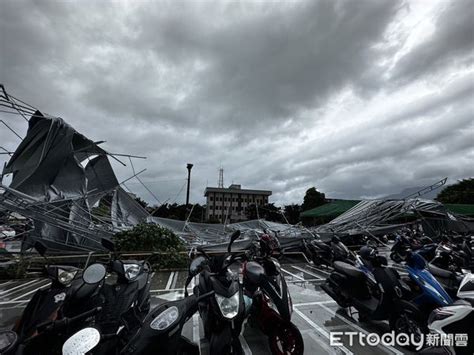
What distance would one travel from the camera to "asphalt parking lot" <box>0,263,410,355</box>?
2701 millimetres

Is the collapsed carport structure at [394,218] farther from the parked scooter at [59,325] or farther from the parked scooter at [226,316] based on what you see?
the parked scooter at [59,325]

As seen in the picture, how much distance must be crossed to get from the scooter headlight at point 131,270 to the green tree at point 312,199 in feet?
111

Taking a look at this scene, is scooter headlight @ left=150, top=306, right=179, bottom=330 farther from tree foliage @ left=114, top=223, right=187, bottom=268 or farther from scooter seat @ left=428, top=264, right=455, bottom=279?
tree foliage @ left=114, top=223, right=187, bottom=268

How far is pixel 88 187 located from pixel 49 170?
2191 millimetres

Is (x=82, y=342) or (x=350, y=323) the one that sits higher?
(x=82, y=342)

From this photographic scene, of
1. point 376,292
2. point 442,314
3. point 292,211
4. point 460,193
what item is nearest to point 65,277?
point 442,314

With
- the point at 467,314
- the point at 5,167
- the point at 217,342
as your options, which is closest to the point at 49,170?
the point at 5,167

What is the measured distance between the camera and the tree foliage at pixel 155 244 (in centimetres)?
646

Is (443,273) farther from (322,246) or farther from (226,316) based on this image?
(322,246)

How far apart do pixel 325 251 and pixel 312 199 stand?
29.8 m

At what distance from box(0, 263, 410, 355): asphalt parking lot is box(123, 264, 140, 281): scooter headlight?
3.56 ft

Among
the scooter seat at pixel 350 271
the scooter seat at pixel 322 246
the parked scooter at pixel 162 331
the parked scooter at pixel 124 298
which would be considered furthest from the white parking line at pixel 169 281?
the scooter seat at pixel 322 246

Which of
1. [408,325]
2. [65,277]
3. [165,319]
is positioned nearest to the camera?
[165,319]

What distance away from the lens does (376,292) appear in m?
3.28
